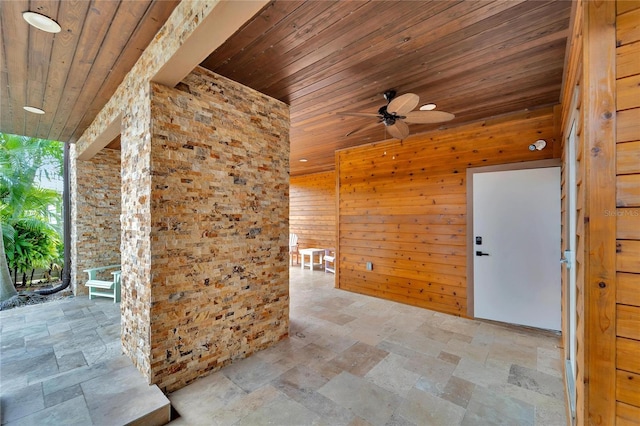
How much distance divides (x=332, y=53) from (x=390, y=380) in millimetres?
A: 2739

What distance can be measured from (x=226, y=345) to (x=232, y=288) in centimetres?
51

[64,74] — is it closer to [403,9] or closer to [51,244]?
[403,9]

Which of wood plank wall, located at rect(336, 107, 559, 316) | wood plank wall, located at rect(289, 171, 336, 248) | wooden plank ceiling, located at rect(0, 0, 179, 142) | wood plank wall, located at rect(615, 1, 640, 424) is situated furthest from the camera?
wood plank wall, located at rect(289, 171, 336, 248)

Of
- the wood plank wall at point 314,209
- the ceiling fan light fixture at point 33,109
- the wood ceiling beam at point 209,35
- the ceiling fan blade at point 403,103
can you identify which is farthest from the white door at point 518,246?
the ceiling fan light fixture at point 33,109

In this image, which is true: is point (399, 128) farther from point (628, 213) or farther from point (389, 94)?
point (628, 213)

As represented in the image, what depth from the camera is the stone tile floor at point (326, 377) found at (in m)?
1.80

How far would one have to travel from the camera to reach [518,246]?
3.32 metres

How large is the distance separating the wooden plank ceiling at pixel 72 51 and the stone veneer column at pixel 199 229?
40 centimetres

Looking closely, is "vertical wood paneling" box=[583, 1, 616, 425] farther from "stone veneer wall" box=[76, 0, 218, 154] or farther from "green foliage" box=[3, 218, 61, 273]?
"green foliage" box=[3, 218, 61, 273]

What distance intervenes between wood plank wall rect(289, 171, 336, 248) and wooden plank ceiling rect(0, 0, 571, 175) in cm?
408

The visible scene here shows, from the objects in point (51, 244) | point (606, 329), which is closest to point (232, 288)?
point (606, 329)

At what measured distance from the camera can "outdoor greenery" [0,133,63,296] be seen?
487 centimetres

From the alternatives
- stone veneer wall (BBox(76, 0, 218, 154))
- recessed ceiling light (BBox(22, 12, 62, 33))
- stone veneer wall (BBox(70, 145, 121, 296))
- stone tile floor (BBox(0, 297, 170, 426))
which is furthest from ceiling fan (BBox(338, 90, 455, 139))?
stone veneer wall (BBox(70, 145, 121, 296))

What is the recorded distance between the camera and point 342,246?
5.11m
